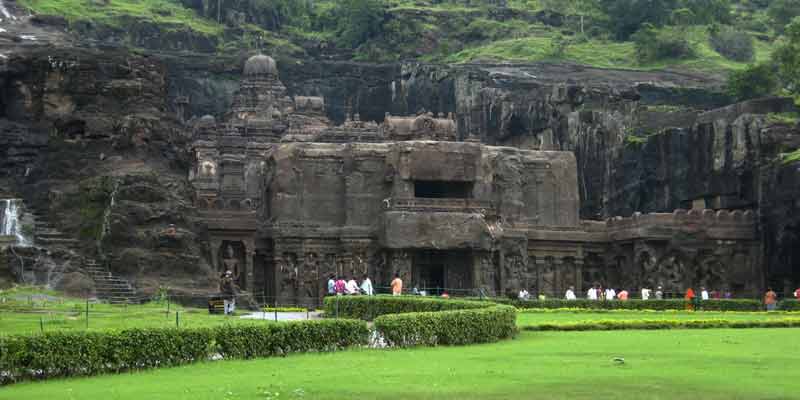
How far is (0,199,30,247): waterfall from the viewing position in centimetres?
4789

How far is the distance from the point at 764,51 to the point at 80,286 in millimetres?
104540

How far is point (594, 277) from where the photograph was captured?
229 ft

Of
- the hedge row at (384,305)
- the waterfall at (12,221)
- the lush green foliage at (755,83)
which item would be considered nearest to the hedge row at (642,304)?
the hedge row at (384,305)

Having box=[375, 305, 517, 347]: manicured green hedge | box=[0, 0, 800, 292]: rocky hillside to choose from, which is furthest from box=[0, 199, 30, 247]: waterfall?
box=[375, 305, 517, 347]: manicured green hedge

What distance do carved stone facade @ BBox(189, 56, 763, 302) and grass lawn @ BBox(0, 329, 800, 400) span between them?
108ft

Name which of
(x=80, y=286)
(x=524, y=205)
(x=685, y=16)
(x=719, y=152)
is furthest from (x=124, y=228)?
(x=685, y=16)

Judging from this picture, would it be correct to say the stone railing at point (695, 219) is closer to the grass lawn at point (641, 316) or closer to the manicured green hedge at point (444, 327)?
the grass lawn at point (641, 316)

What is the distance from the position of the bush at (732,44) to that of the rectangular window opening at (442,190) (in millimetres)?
70336

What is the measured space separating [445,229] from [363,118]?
57.6 meters

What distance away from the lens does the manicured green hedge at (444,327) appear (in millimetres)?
30672

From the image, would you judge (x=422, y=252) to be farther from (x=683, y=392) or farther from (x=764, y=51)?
(x=764, y=51)

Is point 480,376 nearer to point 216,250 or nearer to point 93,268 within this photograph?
point 93,268

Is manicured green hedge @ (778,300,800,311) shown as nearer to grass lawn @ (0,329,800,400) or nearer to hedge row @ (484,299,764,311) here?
hedge row @ (484,299,764,311)

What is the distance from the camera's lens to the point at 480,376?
2439 cm
